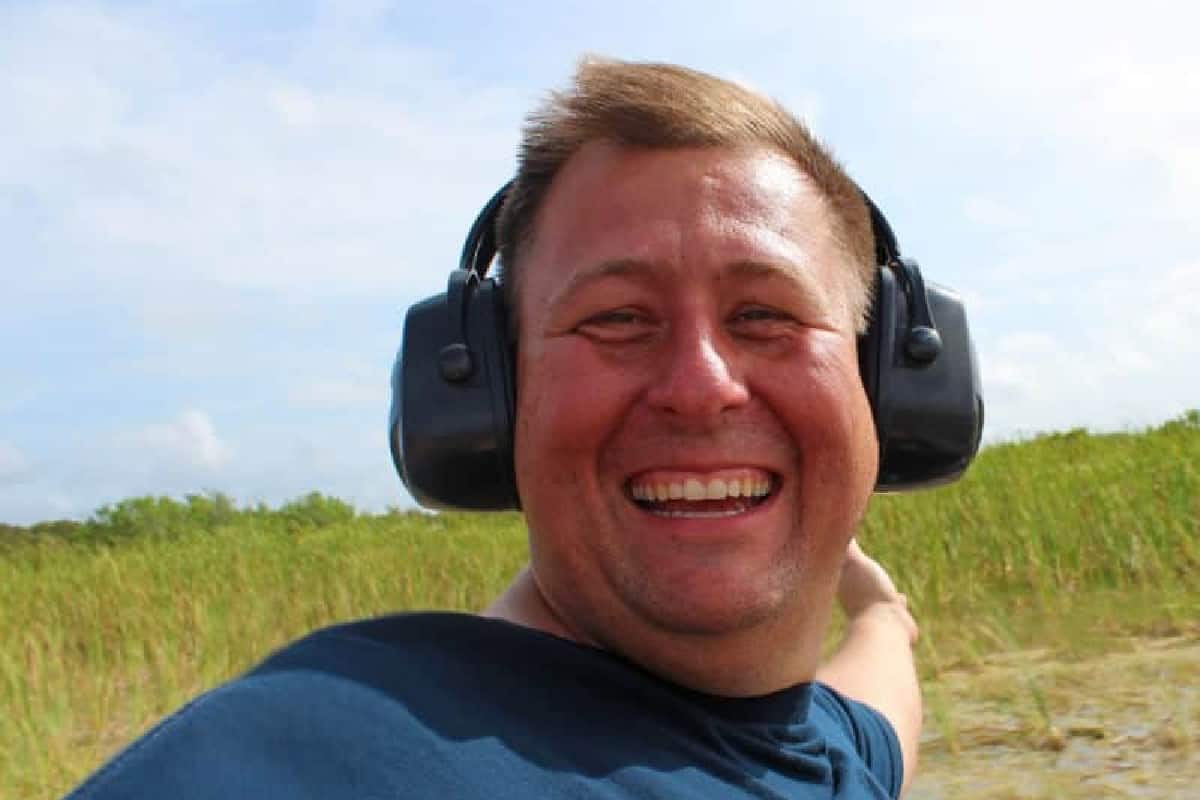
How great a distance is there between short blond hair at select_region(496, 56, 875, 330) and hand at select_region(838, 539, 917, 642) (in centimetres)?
83

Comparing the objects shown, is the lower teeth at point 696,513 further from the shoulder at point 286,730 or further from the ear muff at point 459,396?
the shoulder at point 286,730

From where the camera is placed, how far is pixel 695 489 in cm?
120

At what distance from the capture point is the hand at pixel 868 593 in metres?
2.12

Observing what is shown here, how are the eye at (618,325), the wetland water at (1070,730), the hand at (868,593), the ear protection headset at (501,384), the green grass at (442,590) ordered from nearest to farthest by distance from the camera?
the eye at (618,325) → the ear protection headset at (501,384) → the hand at (868,593) → the wetland water at (1070,730) → the green grass at (442,590)

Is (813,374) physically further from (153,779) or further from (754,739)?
(153,779)

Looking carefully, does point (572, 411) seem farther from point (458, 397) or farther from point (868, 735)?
point (868, 735)

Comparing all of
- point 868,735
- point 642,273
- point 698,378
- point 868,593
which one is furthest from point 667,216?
point 868,593

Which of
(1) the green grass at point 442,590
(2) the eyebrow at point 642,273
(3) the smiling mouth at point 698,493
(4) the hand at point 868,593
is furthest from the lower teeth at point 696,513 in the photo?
(1) the green grass at point 442,590

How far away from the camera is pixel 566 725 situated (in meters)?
1.03

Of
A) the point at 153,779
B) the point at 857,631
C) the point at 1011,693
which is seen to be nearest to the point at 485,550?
the point at 1011,693

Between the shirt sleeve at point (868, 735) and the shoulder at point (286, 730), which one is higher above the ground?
the shoulder at point (286, 730)

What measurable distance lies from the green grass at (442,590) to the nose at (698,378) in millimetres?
1972

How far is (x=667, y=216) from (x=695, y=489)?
272 mm

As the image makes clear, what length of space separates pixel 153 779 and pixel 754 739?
2.00 feet
